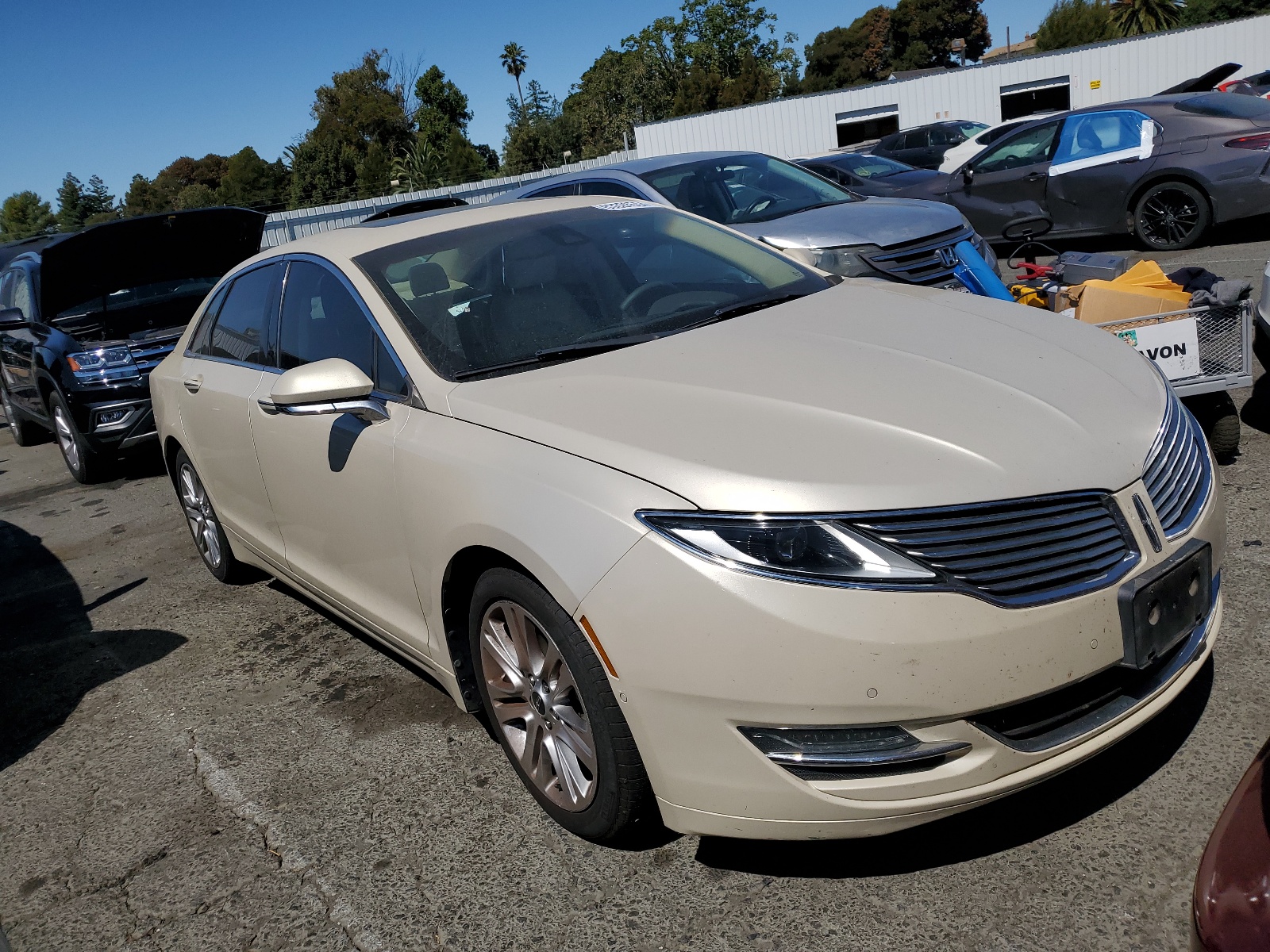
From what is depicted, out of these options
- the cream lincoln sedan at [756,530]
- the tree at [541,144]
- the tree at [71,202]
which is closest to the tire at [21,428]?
the cream lincoln sedan at [756,530]

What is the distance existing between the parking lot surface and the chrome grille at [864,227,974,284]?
231 centimetres

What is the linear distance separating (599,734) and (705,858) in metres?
0.50

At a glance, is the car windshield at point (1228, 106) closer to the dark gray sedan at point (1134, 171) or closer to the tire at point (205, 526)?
the dark gray sedan at point (1134, 171)

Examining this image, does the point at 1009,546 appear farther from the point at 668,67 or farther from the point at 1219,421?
the point at 668,67

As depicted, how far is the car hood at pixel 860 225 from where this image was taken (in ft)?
21.0

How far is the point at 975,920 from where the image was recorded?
7.41ft

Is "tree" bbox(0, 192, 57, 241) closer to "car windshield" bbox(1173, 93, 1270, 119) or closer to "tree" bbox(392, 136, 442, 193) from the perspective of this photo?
"tree" bbox(392, 136, 442, 193)

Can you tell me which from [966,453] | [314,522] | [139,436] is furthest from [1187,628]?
[139,436]

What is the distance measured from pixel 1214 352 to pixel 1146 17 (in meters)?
68.5

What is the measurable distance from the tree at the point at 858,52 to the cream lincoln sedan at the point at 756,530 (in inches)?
4069

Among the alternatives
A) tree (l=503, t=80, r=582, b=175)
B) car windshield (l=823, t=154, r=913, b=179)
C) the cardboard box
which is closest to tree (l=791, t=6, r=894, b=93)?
tree (l=503, t=80, r=582, b=175)

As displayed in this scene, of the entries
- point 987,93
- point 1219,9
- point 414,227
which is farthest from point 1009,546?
point 1219,9

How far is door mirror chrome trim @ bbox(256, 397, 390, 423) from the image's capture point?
311 centimetres

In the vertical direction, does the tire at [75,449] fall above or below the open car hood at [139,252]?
below
